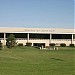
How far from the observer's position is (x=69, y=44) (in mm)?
69875

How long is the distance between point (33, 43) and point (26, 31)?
12.8 ft

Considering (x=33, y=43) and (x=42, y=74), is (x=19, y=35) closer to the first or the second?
(x=33, y=43)

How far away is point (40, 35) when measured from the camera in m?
71.4

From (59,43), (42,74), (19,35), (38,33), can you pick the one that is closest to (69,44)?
Answer: (59,43)

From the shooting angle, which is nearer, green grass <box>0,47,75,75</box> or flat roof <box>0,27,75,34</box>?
green grass <box>0,47,75,75</box>

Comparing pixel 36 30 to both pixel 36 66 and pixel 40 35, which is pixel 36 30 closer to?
pixel 40 35

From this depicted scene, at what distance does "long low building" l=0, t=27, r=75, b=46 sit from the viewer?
228 ft

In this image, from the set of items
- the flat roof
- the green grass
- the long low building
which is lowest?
the green grass

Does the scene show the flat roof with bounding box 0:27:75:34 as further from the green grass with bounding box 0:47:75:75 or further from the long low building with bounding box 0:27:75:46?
the green grass with bounding box 0:47:75:75

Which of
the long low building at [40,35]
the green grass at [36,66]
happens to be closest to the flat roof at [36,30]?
the long low building at [40,35]

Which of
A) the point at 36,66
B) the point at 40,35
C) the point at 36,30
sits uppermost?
the point at 36,30

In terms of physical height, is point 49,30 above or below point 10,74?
above

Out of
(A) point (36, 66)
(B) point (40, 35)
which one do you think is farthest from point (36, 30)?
(A) point (36, 66)

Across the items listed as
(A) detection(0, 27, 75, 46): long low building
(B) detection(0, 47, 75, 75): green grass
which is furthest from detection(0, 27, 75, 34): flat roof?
(B) detection(0, 47, 75, 75): green grass
